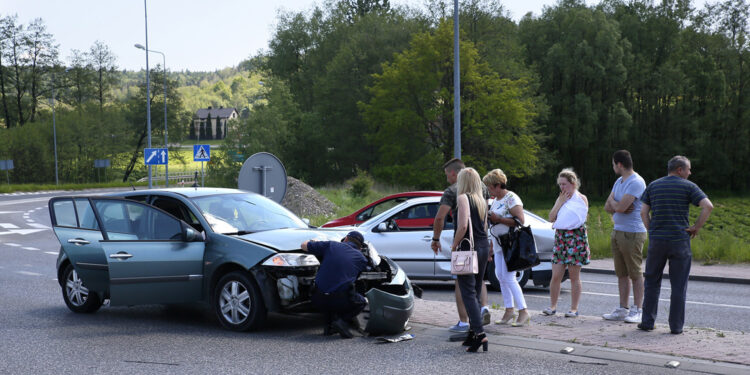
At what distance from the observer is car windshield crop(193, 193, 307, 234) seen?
27.9 feet

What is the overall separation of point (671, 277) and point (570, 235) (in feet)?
3.86

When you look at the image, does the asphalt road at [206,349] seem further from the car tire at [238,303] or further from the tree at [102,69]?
the tree at [102,69]

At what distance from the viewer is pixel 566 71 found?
61.9m

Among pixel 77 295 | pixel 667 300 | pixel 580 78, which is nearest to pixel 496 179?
pixel 667 300

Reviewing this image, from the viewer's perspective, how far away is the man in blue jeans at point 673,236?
287 inches

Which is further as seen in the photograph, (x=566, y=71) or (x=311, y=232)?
(x=566, y=71)

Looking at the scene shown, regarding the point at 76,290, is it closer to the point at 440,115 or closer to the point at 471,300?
the point at 471,300

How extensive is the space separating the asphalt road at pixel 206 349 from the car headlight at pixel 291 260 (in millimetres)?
756

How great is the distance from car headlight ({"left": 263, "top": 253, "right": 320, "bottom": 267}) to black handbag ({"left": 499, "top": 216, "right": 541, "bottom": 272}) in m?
2.01

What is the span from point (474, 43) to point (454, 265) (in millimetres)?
47443

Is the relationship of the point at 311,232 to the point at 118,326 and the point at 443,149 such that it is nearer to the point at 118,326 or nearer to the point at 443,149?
the point at 118,326

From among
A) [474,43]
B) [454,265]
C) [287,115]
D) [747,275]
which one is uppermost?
[474,43]

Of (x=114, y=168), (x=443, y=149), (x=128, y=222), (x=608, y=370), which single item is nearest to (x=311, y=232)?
(x=128, y=222)

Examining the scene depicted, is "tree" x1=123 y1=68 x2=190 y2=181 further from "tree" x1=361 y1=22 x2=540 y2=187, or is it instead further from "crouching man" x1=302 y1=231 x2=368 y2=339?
"crouching man" x1=302 y1=231 x2=368 y2=339
